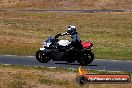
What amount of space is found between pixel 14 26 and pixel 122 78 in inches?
1265

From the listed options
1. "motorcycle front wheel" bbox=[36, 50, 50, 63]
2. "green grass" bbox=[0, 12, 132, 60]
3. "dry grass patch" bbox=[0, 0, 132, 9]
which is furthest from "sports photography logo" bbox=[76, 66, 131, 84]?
"dry grass patch" bbox=[0, 0, 132, 9]

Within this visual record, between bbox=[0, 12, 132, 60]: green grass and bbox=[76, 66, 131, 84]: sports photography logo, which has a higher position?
bbox=[76, 66, 131, 84]: sports photography logo

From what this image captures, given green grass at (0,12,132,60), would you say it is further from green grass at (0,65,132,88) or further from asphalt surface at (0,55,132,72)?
green grass at (0,65,132,88)

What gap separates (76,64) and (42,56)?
2.30 m

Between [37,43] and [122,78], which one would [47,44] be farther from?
[37,43]

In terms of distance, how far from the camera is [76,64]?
1073 inches

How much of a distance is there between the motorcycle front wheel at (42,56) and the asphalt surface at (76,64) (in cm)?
27

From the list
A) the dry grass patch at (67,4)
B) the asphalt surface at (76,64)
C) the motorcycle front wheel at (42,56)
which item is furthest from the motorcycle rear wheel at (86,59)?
the dry grass patch at (67,4)

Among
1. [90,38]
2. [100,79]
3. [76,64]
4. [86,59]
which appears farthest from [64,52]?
[90,38]

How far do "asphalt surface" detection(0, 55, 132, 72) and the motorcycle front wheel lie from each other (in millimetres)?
272

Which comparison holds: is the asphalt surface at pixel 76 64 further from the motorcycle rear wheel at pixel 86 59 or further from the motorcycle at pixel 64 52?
the motorcycle at pixel 64 52

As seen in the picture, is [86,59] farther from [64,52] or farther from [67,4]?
[67,4]

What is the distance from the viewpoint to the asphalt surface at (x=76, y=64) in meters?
26.5

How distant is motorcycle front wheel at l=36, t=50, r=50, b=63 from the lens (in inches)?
1071
